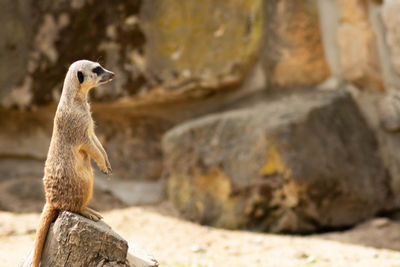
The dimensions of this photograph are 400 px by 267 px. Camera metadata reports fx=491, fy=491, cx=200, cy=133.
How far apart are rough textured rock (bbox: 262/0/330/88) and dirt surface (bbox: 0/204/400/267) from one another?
4.20 ft

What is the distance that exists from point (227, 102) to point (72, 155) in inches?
92.7

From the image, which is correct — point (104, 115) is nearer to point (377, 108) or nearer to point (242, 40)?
point (242, 40)

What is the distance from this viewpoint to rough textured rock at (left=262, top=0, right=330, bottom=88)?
396cm

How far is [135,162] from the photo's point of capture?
4578 millimetres

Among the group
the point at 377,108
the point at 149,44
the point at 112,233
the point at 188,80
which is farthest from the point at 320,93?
the point at 112,233

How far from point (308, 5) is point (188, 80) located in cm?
114

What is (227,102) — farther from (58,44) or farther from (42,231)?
(42,231)

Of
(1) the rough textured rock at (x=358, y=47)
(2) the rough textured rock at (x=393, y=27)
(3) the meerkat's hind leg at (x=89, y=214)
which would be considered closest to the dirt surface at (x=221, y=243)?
(3) the meerkat's hind leg at (x=89, y=214)

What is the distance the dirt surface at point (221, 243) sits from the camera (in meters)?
2.80

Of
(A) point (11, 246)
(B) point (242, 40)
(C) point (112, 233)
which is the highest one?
(B) point (242, 40)

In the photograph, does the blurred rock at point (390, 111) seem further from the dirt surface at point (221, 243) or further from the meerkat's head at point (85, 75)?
the meerkat's head at point (85, 75)

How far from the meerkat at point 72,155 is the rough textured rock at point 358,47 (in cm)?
238

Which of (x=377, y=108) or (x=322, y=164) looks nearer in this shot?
(x=322, y=164)

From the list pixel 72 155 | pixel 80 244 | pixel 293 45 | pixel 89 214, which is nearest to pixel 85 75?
pixel 72 155
